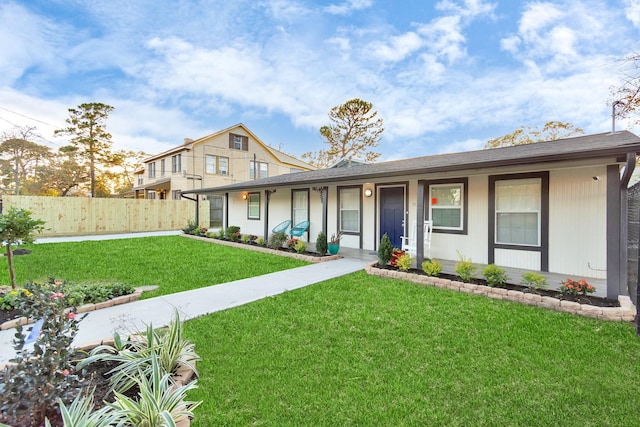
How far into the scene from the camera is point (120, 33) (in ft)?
29.8

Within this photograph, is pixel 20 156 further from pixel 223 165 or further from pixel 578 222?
pixel 578 222

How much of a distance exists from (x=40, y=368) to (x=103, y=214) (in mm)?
14827

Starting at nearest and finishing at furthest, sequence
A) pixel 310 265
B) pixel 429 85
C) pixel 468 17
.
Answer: pixel 310 265 < pixel 468 17 < pixel 429 85

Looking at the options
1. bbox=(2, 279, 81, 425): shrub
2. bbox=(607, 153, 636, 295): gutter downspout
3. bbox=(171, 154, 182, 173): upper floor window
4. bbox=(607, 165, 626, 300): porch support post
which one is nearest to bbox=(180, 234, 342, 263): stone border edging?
bbox=(607, 165, 626, 300): porch support post

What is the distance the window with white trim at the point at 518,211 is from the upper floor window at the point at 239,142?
18487 mm

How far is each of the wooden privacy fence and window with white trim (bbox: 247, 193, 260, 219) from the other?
5778mm

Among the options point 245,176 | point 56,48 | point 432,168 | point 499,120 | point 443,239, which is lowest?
point 443,239

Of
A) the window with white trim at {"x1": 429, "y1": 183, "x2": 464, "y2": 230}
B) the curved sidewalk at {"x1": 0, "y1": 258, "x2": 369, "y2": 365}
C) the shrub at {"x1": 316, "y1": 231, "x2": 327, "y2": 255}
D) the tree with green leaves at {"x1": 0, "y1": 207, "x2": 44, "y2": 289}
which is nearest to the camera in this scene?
the curved sidewalk at {"x1": 0, "y1": 258, "x2": 369, "y2": 365}

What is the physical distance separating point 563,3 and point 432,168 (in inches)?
236

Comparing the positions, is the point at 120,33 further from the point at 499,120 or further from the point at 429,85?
the point at 499,120

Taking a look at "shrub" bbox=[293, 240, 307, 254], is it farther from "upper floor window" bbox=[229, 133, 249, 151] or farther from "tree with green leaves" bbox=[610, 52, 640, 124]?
"upper floor window" bbox=[229, 133, 249, 151]

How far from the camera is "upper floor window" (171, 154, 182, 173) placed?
19438 millimetres

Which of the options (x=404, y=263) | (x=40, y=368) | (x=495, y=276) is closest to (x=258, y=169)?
(x=404, y=263)

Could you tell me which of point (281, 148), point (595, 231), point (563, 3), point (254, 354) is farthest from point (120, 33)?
point (281, 148)
